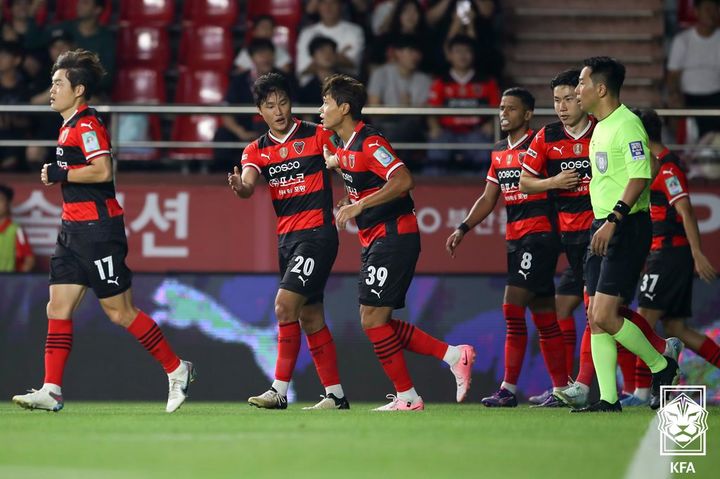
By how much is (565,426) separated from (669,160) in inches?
121

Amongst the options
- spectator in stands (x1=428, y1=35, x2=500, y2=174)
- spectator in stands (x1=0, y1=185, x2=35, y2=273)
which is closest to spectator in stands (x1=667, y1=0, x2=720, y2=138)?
spectator in stands (x1=428, y1=35, x2=500, y2=174)

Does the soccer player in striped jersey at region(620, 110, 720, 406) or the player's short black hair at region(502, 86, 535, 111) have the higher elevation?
the player's short black hair at region(502, 86, 535, 111)

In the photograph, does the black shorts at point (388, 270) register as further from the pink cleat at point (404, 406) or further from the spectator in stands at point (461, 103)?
the spectator in stands at point (461, 103)

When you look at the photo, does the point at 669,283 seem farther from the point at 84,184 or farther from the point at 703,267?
the point at 84,184

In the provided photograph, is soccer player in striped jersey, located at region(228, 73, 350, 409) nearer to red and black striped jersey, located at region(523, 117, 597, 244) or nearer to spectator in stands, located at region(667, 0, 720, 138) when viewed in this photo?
red and black striped jersey, located at region(523, 117, 597, 244)

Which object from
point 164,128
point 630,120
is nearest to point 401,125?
point 164,128

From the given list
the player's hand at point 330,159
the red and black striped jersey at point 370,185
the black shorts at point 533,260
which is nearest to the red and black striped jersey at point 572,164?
the black shorts at point 533,260

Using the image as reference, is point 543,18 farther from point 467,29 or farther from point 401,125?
point 401,125

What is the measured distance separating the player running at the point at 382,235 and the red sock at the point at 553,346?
1.05m

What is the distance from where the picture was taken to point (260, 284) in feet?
38.6

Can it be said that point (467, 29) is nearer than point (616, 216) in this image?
No

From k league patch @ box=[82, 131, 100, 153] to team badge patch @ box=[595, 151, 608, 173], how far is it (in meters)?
3.09

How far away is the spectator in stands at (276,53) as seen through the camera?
48.4 feet

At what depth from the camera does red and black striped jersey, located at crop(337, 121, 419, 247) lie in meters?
9.03
